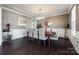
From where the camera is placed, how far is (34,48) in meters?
2.87

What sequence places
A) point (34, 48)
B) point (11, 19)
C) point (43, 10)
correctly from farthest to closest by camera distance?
point (11, 19)
point (34, 48)
point (43, 10)

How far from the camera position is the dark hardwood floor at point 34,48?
104 inches

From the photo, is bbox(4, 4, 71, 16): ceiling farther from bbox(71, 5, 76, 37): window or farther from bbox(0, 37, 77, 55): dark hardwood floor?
bbox(0, 37, 77, 55): dark hardwood floor

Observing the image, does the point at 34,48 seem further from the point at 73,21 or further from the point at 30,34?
the point at 73,21

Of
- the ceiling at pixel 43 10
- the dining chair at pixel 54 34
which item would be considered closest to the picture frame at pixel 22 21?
the ceiling at pixel 43 10

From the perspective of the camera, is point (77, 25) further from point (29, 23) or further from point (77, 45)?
point (29, 23)

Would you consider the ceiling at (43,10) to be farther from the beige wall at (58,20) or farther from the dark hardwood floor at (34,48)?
the dark hardwood floor at (34,48)

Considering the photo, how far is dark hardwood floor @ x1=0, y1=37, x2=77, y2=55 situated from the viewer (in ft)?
8.64

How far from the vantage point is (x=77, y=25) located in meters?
2.60

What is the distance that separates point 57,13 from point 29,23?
2.96ft

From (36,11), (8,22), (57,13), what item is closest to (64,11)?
(57,13)

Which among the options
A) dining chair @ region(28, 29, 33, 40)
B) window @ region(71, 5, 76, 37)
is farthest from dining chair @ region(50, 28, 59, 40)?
dining chair @ region(28, 29, 33, 40)

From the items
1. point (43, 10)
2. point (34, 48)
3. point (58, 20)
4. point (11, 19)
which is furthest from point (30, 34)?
point (58, 20)

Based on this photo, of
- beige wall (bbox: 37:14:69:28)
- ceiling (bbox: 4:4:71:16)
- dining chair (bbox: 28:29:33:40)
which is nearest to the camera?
ceiling (bbox: 4:4:71:16)
